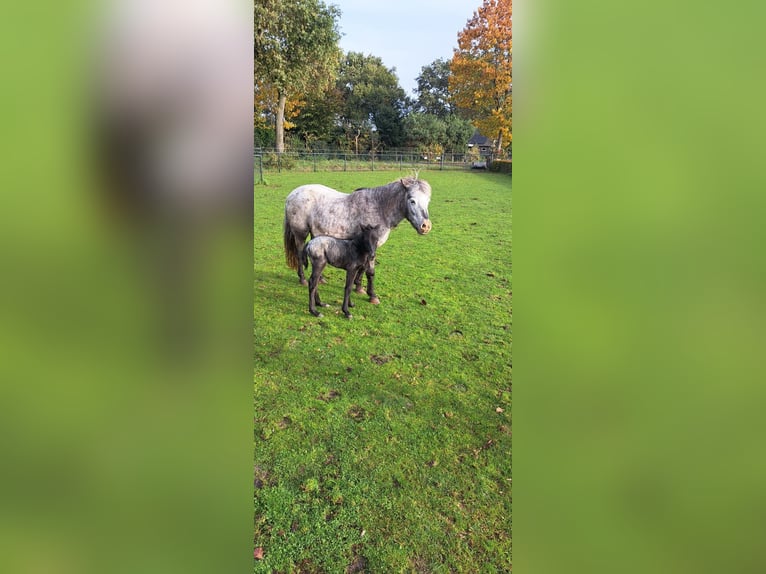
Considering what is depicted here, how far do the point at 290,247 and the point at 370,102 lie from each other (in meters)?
33.9

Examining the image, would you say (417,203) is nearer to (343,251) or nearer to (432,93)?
(343,251)

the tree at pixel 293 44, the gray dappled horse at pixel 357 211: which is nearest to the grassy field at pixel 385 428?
the gray dappled horse at pixel 357 211

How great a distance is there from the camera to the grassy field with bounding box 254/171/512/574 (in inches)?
90.0

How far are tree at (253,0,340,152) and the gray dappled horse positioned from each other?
17414 millimetres

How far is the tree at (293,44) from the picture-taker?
20891mm

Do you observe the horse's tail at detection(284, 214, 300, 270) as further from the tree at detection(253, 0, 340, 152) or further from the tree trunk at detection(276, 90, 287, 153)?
the tree trunk at detection(276, 90, 287, 153)

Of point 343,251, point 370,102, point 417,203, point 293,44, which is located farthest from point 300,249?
point 370,102

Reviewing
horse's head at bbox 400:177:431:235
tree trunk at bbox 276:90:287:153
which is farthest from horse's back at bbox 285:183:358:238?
tree trunk at bbox 276:90:287:153
